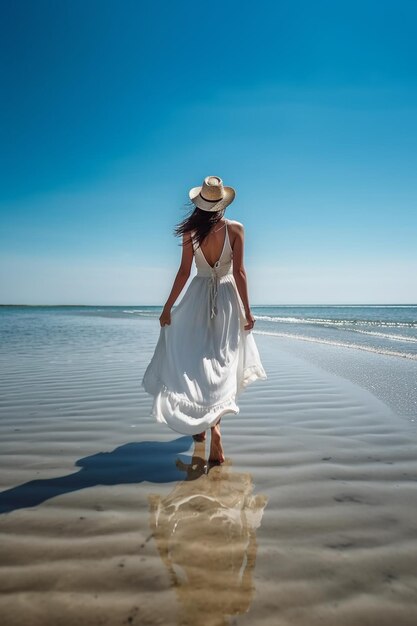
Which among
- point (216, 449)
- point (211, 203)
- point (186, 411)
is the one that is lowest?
point (216, 449)

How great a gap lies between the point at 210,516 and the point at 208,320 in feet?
5.53

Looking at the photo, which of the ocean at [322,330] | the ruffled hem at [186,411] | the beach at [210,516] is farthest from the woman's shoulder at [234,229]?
the ocean at [322,330]

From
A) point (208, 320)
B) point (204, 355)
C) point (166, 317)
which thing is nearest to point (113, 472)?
point (204, 355)

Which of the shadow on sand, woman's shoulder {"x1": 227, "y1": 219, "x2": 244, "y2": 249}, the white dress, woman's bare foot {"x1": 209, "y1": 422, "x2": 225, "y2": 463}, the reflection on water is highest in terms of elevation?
woman's shoulder {"x1": 227, "y1": 219, "x2": 244, "y2": 249}

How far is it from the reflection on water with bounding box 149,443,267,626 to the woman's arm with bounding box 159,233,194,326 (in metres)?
1.33

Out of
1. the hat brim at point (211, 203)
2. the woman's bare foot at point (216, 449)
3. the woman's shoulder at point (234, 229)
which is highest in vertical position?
the hat brim at point (211, 203)

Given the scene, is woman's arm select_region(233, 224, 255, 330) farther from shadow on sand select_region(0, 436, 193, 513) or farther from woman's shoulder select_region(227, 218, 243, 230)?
shadow on sand select_region(0, 436, 193, 513)

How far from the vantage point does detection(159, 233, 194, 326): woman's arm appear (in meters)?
3.78

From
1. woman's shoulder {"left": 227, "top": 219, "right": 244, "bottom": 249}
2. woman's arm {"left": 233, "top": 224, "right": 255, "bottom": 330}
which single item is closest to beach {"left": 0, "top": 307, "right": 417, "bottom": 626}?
woman's arm {"left": 233, "top": 224, "right": 255, "bottom": 330}

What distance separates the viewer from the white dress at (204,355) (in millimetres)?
3455

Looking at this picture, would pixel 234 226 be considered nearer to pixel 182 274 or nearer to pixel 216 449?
pixel 182 274

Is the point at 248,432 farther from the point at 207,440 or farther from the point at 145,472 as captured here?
the point at 145,472

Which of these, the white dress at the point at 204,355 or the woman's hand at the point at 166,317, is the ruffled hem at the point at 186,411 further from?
the woman's hand at the point at 166,317

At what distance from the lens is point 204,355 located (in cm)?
365
